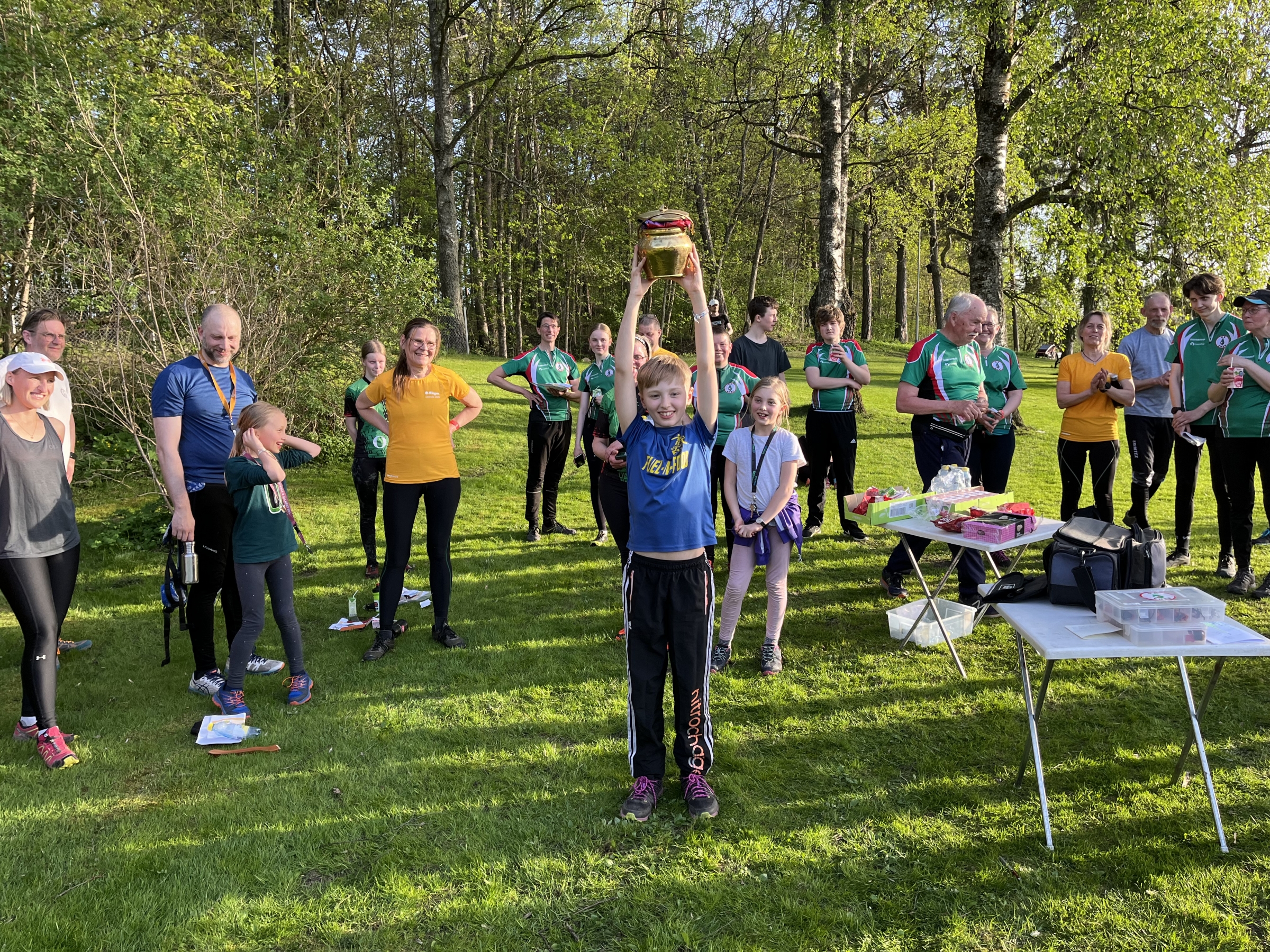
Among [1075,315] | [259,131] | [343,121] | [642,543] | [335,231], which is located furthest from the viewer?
[343,121]

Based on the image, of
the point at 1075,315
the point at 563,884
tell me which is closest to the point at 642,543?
the point at 563,884

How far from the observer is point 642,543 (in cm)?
313

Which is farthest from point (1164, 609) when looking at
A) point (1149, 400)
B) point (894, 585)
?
point (1149, 400)

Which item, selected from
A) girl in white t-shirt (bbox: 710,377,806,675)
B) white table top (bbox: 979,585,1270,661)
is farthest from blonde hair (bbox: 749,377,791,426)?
white table top (bbox: 979,585,1270,661)

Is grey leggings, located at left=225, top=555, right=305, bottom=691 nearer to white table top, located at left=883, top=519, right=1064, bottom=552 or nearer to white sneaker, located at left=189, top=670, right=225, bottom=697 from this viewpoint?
white sneaker, located at left=189, top=670, right=225, bottom=697

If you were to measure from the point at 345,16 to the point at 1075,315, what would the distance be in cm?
1755

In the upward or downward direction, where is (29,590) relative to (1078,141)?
downward

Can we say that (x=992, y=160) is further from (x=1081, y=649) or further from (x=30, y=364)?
(x=30, y=364)

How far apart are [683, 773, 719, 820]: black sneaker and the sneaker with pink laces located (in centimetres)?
291

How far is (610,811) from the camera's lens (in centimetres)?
325

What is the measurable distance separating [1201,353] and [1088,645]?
14.6 feet

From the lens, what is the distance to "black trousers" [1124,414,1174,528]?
21.9 ft

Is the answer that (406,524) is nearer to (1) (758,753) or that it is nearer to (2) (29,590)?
(2) (29,590)

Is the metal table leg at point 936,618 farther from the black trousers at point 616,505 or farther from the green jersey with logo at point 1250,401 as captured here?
the green jersey with logo at point 1250,401
